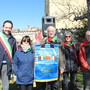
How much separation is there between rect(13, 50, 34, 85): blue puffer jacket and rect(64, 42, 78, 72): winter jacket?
3.43 ft

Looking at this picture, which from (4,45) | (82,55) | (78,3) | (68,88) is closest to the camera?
(4,45)

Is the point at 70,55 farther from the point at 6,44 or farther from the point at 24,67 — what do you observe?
the point at 6,44

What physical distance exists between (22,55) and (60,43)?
0.92 m

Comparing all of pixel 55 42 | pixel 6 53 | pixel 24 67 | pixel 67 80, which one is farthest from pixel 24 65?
pixel 67 80

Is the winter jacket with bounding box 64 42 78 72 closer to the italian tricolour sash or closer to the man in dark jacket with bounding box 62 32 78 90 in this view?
the man in dark jacket with bounding box 62 32 78 90

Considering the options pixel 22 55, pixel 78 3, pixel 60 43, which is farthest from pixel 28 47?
pixel 78 3

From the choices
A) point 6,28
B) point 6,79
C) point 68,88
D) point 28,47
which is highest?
point 6,28

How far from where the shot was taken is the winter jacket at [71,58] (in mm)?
4680

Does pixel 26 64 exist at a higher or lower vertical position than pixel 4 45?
lower

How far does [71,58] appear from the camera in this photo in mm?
4695

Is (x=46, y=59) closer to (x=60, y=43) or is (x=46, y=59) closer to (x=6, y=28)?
(x=60, y=43)

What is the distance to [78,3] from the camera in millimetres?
20781

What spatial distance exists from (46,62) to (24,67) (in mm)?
460

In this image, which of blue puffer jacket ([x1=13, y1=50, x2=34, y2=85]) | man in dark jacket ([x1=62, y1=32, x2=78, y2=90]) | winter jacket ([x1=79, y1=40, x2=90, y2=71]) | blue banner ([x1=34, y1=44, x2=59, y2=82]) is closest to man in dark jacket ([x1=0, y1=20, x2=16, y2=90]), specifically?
blue puffer jacket ([x1=13, y1=50, x2=34, y2=85])
